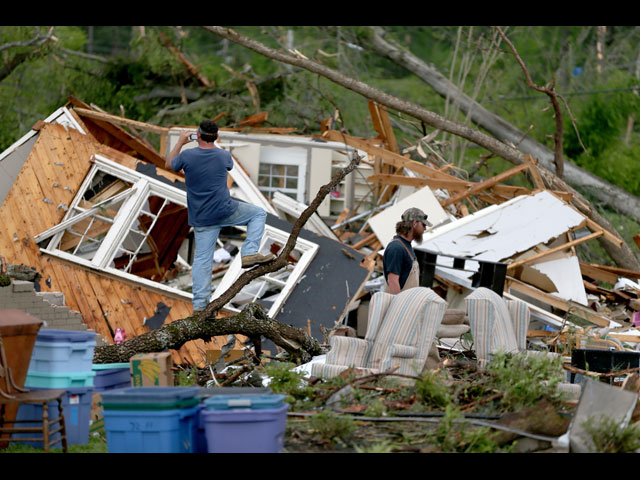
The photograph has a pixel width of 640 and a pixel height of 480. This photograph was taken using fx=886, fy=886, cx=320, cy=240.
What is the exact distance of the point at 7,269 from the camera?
38.2ft

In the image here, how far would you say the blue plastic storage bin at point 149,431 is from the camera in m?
5.25

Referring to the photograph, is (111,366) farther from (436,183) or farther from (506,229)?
(436,183)

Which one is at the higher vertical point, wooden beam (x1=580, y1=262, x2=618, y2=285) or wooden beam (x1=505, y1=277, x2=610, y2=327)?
wooden beam (x1=580, y1=262, x2=618, y2=285)

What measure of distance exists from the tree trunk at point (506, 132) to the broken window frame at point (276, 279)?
5.66m

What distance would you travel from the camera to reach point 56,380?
6.32 meters

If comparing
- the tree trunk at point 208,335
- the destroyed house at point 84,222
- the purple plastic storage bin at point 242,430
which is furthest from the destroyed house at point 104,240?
the purple plastic storage bin at point 242,430

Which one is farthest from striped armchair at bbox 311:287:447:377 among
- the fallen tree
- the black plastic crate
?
the black plastic crate

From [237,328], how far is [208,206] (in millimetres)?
1248

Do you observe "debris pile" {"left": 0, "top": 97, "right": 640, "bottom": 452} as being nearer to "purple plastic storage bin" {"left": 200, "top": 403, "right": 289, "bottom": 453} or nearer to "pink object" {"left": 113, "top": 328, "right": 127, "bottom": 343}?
"pink object" {"left": 113, "top": 328, "right": 127, "bottom": 343}

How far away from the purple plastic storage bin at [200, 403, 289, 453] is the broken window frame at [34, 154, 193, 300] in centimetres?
705

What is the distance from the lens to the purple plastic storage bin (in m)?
5.17

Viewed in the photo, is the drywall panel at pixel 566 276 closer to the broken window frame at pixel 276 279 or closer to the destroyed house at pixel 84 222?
the broken window frame at pixel 276 279
